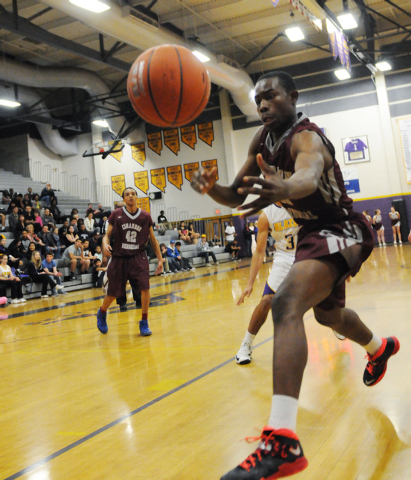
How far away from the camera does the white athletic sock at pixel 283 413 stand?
187cm

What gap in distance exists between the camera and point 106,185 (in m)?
24.5

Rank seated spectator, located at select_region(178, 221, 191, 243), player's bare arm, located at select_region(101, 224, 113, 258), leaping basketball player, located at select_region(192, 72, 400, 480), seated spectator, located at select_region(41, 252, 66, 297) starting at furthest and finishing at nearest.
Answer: seated spectator, located at select_region(178, 221, 191, 243), seated spectator, located at select_region(41, 252, 66, 297), player's bare arm, located at select_region(101, 224, 113, 258), leaping basketball player, located at select_region(192, 72, 400, 480)

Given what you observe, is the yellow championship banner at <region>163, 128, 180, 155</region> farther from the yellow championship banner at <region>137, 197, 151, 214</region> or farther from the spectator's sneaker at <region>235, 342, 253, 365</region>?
the spectator's sneaker at <region>235, 342, 253, 365</region>

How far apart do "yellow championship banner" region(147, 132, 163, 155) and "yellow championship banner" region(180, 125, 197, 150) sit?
1.14 metres

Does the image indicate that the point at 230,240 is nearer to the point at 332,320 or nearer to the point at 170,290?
Result: the point at 170,290

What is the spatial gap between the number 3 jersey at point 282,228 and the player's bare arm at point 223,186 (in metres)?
1.45

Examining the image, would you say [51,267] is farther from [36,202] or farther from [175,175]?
[175,175]

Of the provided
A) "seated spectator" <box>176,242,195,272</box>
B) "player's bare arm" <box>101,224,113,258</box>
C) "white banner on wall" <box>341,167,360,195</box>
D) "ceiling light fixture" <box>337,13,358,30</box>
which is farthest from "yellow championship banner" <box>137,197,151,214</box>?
"player's bare arm" <box>101,224,113,258</box>

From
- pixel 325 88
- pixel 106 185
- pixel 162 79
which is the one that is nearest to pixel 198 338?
pixel 162 79

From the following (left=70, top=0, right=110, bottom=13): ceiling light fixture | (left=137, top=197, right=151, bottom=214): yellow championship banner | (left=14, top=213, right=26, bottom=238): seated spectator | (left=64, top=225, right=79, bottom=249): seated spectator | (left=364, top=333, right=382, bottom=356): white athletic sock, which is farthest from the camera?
(left=137, top=197, right=151, bottom=214): yellow championship banner

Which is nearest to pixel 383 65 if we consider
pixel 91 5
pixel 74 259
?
pixel 91 5

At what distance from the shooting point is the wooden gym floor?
7.41ft

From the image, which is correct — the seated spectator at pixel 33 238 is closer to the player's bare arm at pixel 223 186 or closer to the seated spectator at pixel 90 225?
the seated spectator at pixel 90 225

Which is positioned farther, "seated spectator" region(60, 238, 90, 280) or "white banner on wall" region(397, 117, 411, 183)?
"white banner on wall" region(397, 117, 411, 183)
